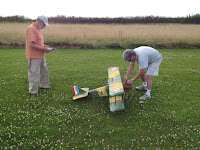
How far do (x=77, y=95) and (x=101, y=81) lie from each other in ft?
8.52

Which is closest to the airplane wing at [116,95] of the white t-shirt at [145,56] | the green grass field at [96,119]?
the green grass field at [96,119]

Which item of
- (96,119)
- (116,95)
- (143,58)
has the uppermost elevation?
(143,58)

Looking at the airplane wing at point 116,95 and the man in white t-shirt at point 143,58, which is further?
the man in white t-shirt at point 143,58

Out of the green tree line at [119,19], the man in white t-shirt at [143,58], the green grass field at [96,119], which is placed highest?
the green tree line at [119,19]

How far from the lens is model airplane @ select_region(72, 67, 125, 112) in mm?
5863

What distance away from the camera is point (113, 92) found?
236 inches

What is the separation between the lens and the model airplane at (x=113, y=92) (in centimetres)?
586

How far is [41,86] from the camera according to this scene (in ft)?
27.5

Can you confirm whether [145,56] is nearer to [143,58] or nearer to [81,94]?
[143,58]

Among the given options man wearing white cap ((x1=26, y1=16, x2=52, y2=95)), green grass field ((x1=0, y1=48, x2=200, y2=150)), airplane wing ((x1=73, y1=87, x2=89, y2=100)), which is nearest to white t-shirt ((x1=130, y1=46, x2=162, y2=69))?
green grass field ((x1=0, y1=48, x2=200, y2=150))

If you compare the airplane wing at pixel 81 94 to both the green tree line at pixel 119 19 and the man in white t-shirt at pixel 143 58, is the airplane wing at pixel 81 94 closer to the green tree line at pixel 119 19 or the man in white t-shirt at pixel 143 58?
the man in white t-shirt at pixel 143 58

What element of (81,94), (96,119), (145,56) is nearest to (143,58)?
(145,56)

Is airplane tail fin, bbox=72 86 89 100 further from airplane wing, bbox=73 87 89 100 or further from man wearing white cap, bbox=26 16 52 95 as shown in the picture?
man wearing white cap, bbox=26 16 52 95

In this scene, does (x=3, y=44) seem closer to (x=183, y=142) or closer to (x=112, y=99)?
(x=112, y=99)
